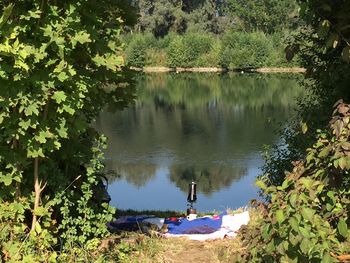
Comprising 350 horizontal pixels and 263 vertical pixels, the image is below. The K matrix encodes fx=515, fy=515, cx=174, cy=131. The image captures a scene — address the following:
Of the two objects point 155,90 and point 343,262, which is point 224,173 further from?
point 155,90

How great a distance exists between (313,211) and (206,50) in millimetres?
48750

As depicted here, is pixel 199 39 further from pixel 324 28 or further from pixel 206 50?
pixel 324 28

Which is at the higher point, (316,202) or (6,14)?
(6,14)

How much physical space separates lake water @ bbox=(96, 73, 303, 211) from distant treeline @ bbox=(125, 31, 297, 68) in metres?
13.8

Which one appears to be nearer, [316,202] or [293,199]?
[293,199]

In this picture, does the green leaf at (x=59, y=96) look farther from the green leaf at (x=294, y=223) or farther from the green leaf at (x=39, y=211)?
the green leaf at (x=294, y=223)

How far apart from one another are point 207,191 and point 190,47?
38.0 meters

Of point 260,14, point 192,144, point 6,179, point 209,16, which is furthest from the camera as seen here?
point 260,14

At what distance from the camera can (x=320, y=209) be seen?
109 inches

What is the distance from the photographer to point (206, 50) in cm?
5031

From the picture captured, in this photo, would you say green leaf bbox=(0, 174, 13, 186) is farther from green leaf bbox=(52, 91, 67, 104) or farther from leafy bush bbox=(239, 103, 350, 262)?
leafy bush bbox=(239, 103, 350, 262)

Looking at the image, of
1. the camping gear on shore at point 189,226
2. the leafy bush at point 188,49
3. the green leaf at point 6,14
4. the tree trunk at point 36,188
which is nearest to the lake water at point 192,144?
the camping gear on shore at point 189,226

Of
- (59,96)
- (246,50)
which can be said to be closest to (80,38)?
(59,96)

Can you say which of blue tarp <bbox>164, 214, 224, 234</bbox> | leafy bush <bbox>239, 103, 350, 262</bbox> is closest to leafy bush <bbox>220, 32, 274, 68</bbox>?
blue tarp <bbox>164, 214, 224, 234</bbox>
